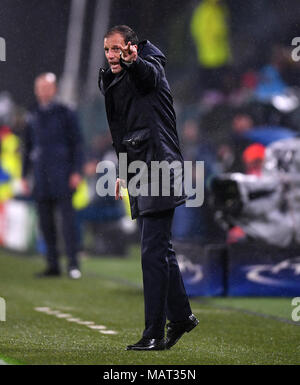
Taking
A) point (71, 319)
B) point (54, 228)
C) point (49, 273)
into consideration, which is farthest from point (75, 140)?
point (71, 319)

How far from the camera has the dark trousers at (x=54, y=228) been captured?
11.5m

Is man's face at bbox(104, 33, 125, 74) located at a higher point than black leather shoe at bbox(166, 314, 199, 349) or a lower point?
higher

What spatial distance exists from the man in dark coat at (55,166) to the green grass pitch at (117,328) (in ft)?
1.26

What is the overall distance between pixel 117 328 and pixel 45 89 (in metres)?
4.52

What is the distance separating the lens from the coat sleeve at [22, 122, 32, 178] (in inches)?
464

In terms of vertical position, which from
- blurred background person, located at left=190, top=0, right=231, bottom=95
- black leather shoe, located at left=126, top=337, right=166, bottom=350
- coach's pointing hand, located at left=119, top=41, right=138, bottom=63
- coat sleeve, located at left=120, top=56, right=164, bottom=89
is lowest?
black leather shoe, located at left=126, top=337, right=166, bottom=350

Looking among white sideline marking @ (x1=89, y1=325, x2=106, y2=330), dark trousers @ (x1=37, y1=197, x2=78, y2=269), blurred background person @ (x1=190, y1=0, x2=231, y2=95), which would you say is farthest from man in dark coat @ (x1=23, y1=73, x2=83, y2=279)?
blurred background person @ (x1=190, y1=0, x2=231, y2=95)

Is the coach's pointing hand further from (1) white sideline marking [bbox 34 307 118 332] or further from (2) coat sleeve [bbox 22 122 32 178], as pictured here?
(2) coat sleeve [bbox 22 122 32 178]

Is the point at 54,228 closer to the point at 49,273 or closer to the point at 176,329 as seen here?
the point at 49,273

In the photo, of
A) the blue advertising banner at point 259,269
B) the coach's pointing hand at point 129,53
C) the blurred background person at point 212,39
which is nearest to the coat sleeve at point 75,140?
the blue advertising banner at point 259,269

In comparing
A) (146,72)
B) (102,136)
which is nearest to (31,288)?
(146,72)

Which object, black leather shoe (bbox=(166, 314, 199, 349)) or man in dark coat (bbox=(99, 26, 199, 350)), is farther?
black leather shoe (bbox=(166, 314, 199, 349))

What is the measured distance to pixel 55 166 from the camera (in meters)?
11.6

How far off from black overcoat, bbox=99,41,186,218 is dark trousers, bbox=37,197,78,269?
546 centimetres
